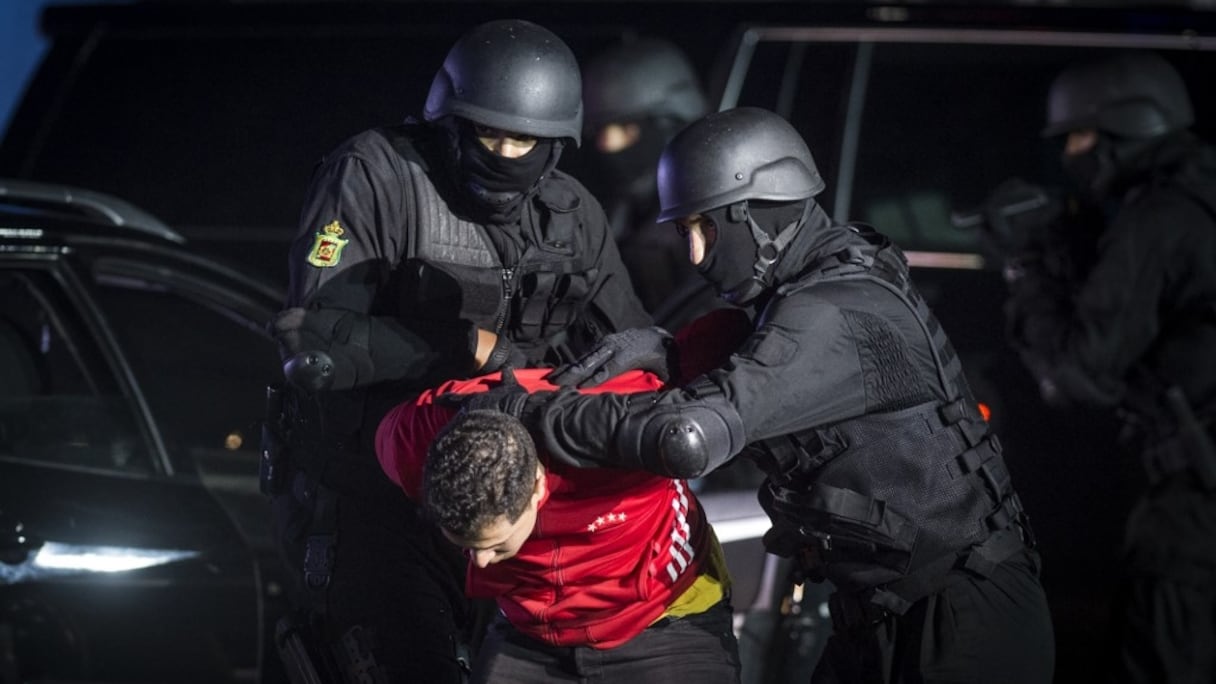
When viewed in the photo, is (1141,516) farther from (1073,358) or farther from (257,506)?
(257,506)

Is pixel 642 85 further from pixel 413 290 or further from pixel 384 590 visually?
pixel 384 590

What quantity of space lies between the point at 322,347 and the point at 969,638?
1414 mm

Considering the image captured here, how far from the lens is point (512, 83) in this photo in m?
3.58

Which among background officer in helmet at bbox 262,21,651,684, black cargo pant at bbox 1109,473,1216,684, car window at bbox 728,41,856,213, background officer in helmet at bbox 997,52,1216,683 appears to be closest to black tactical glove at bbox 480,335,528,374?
background officer in helmet at bbox 262,21,651,684

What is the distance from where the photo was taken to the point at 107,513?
3.84m

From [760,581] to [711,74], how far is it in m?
2.14

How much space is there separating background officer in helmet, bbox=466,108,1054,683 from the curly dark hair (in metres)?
0.09

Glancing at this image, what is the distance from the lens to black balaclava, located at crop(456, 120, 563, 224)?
3570 mm

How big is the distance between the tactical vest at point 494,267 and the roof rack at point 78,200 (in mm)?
941

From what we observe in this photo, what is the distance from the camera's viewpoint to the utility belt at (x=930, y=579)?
3141mm

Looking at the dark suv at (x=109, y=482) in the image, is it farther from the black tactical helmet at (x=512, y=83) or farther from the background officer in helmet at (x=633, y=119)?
the background officer in helmet at (x=633, y=119)

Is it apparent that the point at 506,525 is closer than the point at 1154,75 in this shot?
Yes

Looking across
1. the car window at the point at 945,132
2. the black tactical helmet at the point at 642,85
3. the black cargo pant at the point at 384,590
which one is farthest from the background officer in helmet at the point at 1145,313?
the black cargo pant at the point at 384,590

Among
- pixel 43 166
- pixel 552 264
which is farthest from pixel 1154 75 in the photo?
pixel 43 166
